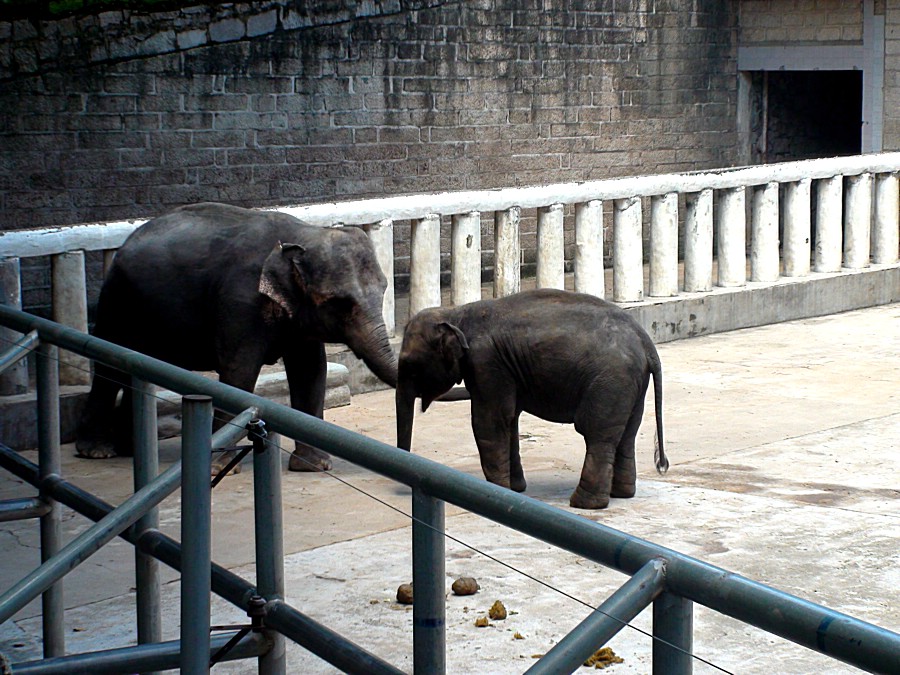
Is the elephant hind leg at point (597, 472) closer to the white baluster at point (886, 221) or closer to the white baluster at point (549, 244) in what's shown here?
the white baluster at point (549, 244)

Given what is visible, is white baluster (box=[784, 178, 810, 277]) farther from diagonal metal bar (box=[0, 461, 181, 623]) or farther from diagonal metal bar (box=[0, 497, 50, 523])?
diagonal metal bar (box=[0, 461, 181, 623])

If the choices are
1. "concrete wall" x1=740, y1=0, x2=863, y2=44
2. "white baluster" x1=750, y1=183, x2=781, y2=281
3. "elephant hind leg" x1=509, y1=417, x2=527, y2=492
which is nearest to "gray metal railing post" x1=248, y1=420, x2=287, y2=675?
"elephant hind leg" x1=509, y1=417, x2=527, y2=492

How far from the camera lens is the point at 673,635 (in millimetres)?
1880

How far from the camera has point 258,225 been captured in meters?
6.79

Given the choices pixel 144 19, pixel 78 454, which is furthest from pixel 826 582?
pixel 144 19

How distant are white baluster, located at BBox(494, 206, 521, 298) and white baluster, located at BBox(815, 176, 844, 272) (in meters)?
3.03

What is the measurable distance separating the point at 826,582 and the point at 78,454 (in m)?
3.83

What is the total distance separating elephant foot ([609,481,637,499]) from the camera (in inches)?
242

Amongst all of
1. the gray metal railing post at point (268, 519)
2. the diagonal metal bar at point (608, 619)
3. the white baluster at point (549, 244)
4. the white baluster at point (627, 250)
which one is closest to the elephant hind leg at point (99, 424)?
the white baluster at point (549, 244)

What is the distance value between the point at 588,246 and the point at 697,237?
3.69 ft

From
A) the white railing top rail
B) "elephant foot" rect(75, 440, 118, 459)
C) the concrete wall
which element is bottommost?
"elephant foot" rect(75, 440, 118, 459)

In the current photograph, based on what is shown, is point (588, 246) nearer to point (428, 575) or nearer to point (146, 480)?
point (146, 480)

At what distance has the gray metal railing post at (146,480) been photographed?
334 cm

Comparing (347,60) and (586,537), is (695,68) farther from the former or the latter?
(586,537)
